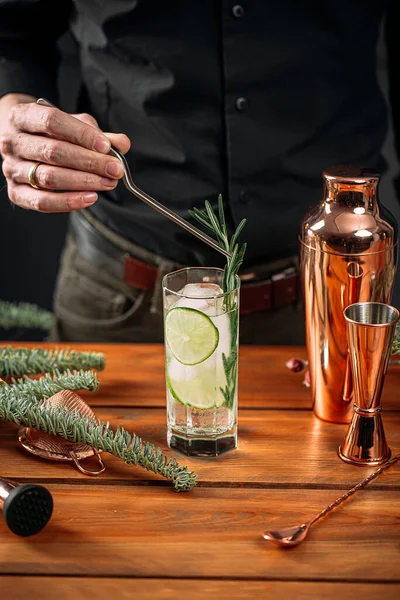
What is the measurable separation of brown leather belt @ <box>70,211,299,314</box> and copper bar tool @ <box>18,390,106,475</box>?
576 millimetres

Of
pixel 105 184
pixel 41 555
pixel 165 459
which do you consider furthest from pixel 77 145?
pixel 41 555

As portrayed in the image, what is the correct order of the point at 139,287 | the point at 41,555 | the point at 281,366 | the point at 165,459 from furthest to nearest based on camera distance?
the point at 139,287 → the point at 281,366 → the point at 165,459 → the point at 41,555

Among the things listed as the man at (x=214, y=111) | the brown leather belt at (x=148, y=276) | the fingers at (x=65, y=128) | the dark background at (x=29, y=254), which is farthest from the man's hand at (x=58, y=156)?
the dark background at (x=29, y=254)

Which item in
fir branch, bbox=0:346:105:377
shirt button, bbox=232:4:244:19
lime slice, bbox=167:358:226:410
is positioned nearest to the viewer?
lime slice, bbox=167:358:226:410

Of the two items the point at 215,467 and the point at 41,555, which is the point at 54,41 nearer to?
the point at 215,467

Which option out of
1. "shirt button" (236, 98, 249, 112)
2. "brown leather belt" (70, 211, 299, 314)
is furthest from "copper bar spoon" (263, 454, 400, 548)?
"shirt button" (236, 98, 249, 112)

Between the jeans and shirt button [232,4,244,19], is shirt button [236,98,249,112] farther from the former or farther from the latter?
the jeans

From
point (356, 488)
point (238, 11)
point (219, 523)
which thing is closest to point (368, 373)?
point (356, 488)

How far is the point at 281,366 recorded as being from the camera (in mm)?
1312

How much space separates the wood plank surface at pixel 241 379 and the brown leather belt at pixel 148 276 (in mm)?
213

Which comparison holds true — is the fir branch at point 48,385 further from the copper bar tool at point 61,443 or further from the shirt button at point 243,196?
the shirt button at point 243,196

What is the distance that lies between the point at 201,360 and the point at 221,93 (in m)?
0.70

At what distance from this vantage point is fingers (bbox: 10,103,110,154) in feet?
3.68

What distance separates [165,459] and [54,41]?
108 centimetres
